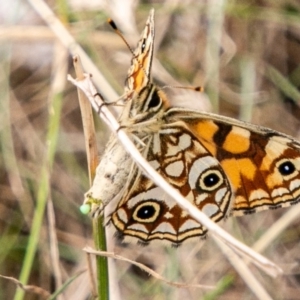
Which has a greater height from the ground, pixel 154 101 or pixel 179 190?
pixel 154 101

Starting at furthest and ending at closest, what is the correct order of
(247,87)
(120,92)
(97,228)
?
(247,87)
(120,92)
(97,228)

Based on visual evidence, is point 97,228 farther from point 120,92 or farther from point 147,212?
point 120,92

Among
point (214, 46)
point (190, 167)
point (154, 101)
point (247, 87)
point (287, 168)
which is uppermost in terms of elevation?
point (214, 46)

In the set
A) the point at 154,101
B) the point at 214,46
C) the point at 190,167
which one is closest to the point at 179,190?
the point at 190,167

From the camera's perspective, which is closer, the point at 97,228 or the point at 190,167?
the point at 97,228

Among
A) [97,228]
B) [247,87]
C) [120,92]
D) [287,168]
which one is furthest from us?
[247,87]

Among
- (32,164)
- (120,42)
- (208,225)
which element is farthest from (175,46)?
(208,225)
